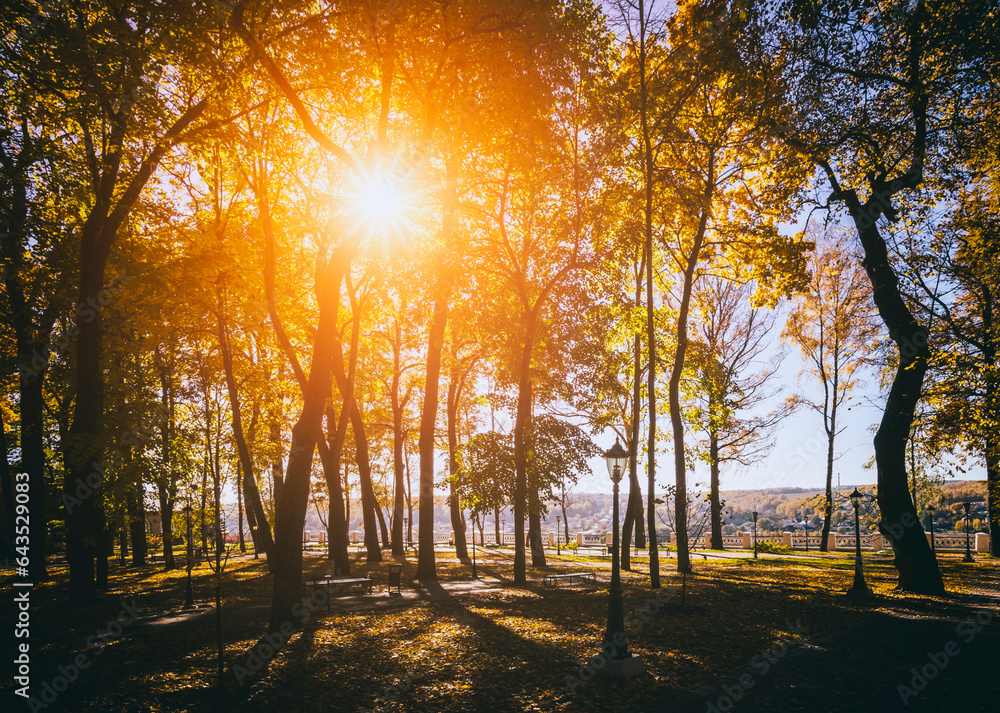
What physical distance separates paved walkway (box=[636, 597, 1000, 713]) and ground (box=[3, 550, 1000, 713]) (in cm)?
4

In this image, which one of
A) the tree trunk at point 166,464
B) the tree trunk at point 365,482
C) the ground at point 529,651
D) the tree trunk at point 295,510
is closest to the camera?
the ground at point 529,651

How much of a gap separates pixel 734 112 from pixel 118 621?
23.3 meters

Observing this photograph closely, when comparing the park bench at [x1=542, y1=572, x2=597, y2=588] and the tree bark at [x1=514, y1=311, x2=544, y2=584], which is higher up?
the tree bark at [x1=514, y1=311, x2=544, y2=584]

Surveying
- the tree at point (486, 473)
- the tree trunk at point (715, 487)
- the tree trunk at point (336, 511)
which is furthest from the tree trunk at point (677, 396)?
the tree trunk at point (715, 487)

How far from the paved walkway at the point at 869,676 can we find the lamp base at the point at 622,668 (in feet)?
2.72

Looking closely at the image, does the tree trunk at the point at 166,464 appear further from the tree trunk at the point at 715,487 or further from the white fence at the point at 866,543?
the white fence at the point at 866,543

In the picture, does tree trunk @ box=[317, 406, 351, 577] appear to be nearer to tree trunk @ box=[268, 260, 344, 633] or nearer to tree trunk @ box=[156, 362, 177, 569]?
tree trunk @ box=[156, 362, 177, 569]

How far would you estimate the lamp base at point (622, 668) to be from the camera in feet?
27.3

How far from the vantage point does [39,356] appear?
62.0 ft

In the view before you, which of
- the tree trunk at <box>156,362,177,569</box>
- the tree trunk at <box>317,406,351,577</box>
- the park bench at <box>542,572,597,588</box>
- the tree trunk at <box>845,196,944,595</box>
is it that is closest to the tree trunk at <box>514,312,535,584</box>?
the park bench at <box>542,572,597,588</box>

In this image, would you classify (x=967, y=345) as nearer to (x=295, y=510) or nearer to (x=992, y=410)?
(x=992, y=410)

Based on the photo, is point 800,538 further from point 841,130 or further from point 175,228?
point 175,228

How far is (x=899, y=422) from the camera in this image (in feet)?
53.6

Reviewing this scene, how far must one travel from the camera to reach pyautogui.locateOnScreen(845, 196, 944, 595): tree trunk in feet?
51.6
